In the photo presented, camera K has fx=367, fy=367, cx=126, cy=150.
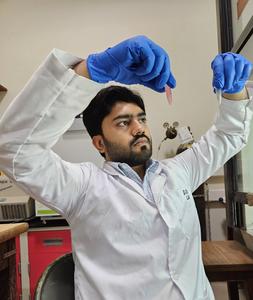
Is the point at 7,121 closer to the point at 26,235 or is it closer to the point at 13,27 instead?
the point at 26,235

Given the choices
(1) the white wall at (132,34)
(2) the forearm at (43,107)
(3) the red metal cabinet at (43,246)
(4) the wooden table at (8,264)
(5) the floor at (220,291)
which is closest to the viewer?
(2) the forearm at (43,107)

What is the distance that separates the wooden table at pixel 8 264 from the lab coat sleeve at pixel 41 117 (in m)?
0.44

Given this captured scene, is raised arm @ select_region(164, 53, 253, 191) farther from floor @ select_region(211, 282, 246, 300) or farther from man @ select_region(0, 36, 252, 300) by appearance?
floor @ select_region(211, 282, 246, 300)

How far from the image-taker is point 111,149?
1.16m

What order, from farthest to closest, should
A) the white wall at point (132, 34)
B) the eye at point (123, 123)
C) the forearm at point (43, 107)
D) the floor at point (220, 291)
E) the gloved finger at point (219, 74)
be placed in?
the white wall at point (132, 34) → the floor at point (220, 291) → the eye at point (123, 123) → the gloved finger at point (219, 74) → the forearm at point (43, 107)

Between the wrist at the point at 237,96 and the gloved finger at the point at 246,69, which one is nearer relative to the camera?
the gloved finger at the point at 246,69

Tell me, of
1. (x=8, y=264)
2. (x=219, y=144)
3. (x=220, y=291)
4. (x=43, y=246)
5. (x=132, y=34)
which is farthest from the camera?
(x=132, y=34)

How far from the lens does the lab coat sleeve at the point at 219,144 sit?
1.22 m

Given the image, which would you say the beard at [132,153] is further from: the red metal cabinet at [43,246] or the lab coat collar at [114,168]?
the red metal cabinet at [43,246]

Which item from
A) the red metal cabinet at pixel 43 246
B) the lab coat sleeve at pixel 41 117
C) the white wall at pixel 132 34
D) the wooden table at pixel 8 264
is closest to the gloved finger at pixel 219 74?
the lab coat sleeve at pixel 41 117

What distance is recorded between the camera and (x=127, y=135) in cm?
113

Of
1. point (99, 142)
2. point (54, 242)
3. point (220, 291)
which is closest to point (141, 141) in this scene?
point (99, 142)

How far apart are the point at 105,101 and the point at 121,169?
23 cm

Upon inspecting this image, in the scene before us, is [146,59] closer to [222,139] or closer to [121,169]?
[121,169]
